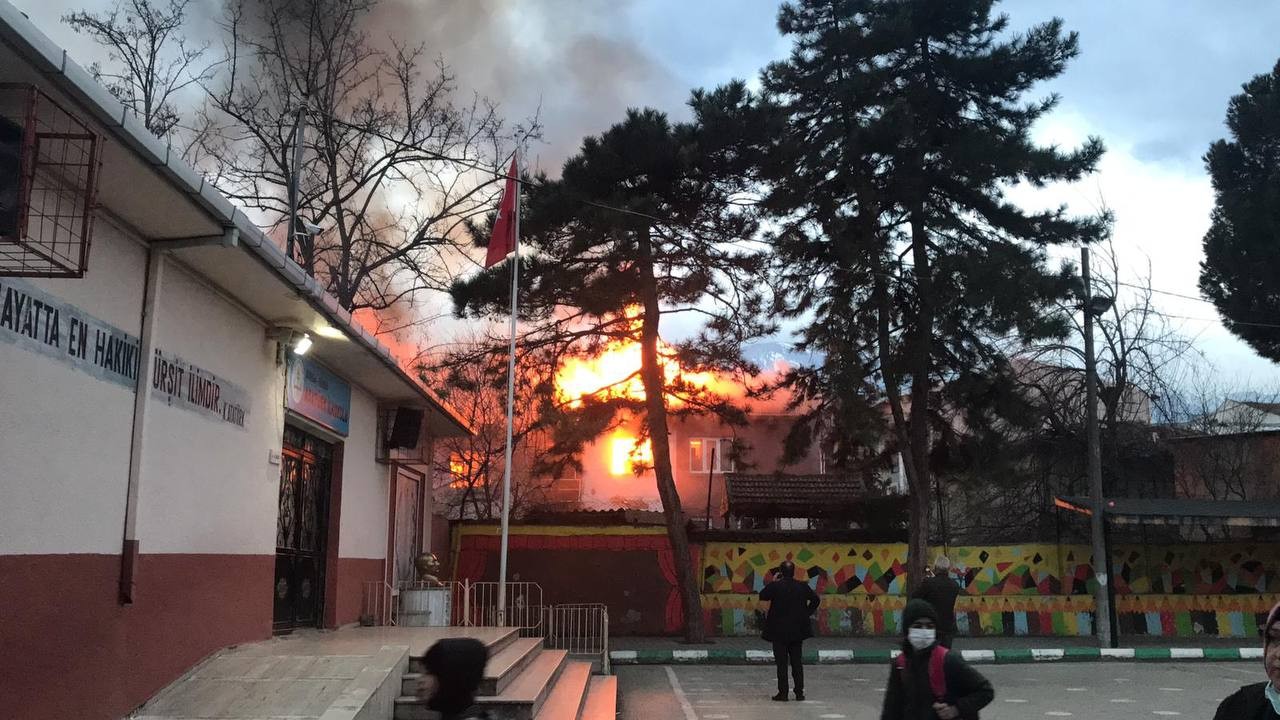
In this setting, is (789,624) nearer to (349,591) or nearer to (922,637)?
(349,591)

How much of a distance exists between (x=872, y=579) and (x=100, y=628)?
18765mm

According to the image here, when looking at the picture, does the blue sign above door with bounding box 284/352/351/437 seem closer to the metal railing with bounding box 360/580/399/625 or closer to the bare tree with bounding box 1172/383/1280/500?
the metal railing with bounding box 360/580/399/625

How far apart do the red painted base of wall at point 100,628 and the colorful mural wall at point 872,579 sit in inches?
528

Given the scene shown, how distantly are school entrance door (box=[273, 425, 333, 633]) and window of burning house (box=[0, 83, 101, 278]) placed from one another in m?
5.74

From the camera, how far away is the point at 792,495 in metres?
26.4

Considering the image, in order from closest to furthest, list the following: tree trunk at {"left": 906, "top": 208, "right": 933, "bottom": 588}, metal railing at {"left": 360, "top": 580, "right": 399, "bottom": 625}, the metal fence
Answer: metal railing at {"left": 360, "top": 580, "right": 399, "bottom": 625}
the metal fence
tree trunk at {"left": 906, "top": 208, "right": 933, "bottom": 588}

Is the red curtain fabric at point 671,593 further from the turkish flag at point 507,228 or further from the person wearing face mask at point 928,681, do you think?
the person wearing face mask at point 928,681

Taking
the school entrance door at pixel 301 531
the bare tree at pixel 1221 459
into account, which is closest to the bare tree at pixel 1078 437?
the bare tree at pixel 1221 459

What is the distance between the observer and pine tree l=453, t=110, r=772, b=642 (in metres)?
20.5

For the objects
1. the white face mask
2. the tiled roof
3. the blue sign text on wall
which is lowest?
the white face mask

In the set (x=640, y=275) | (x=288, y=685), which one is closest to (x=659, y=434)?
(x=640, y=275)

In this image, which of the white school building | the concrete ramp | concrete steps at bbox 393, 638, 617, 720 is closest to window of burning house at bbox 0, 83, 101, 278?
the white school building

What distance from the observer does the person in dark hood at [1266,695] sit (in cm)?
325

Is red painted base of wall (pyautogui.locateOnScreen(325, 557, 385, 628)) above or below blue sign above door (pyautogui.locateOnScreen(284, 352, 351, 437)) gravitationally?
below
